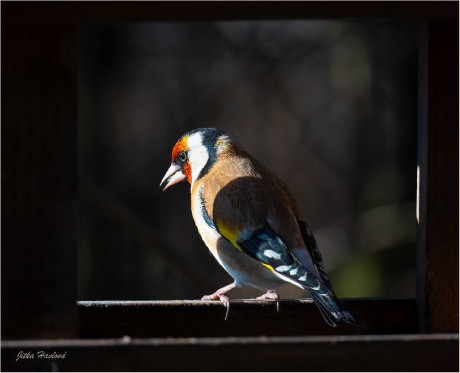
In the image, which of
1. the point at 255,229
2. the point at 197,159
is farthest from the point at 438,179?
the point at 197,159

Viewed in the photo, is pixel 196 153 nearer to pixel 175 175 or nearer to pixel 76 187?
pixel 175 175

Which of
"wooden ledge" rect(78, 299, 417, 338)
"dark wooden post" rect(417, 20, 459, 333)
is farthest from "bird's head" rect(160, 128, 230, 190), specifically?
"dark wooden post" rect(417, 20, 459, 333)

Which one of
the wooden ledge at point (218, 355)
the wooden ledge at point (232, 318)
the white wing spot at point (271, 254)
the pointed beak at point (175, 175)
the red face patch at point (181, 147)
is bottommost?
the wooden ledge at point (232, 318)

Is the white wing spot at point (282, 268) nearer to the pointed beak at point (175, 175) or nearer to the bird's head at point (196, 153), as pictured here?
the bird's head at point (196, 153)

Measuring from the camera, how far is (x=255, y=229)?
3732 millimetres

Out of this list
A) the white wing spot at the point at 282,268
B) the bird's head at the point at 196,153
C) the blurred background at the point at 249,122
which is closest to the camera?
the white wing spot at the point at 282,268

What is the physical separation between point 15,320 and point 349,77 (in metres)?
5.89

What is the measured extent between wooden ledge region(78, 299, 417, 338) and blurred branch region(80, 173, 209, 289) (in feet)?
4.15

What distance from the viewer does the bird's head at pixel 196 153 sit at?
437 cm

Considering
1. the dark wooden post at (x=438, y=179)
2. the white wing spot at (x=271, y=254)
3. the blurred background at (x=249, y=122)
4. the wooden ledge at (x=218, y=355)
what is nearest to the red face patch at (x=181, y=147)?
the white wing spot at (x=271, y=254)

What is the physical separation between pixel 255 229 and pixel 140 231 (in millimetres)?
921

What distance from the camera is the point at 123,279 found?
305 inches

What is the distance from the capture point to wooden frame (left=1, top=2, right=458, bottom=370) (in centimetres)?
249

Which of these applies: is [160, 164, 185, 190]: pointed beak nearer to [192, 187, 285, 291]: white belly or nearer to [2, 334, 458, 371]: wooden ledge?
[192, 187, 285, 291]: white belly
